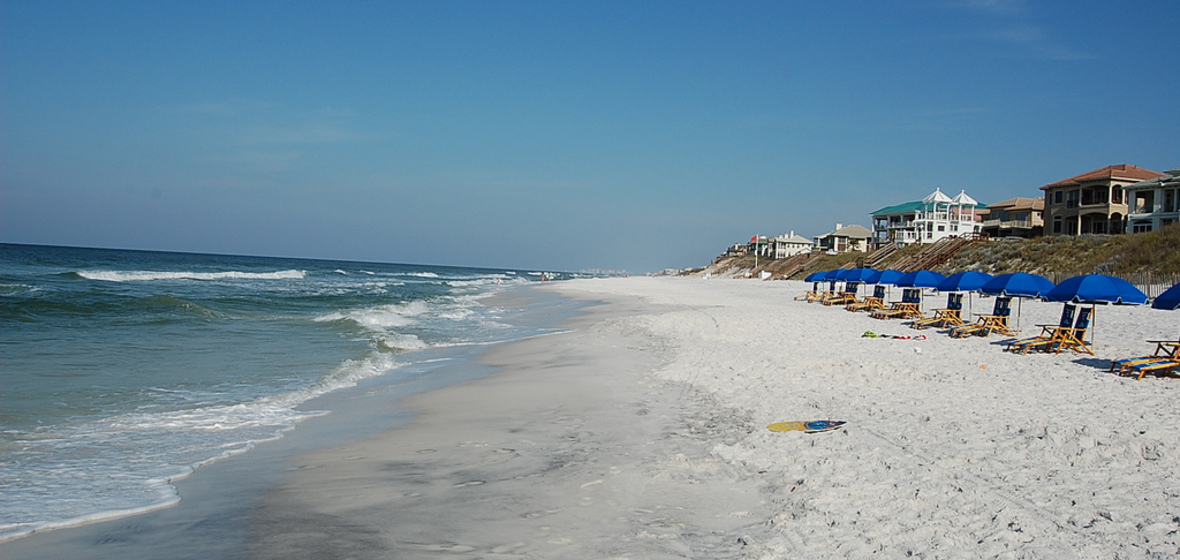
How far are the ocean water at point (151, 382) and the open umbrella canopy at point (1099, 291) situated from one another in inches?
459

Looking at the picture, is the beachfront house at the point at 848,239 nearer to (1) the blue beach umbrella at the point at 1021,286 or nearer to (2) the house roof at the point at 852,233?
(2) the house roof at the point at 852,233

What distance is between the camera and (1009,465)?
5.70 metres

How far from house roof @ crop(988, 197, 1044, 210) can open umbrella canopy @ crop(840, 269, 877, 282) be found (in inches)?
1518

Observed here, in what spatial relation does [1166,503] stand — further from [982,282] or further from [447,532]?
[982,282]

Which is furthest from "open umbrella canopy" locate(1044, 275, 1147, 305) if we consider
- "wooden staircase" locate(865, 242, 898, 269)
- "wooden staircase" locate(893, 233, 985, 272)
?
"wooden staircase" locate(865, 242, 898, 269)

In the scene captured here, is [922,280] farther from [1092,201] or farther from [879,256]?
[1092,201]

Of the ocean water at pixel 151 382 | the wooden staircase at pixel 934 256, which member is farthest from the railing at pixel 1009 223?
the ocean water at pixel 151 382

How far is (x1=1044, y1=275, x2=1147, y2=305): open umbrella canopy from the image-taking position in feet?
40.2

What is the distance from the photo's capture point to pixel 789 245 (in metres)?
86.5

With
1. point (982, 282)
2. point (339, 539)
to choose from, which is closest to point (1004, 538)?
point (339, 539)

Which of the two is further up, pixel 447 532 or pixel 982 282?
pixel 982 282

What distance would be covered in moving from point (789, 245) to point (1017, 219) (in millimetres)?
31528

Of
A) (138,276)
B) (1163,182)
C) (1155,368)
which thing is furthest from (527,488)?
(138,276)

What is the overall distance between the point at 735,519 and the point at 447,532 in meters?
1.91
